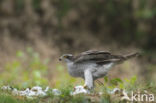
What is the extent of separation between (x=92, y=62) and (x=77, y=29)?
8198 millimetres

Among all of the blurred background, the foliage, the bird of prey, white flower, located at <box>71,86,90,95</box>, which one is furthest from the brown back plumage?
the blurred background

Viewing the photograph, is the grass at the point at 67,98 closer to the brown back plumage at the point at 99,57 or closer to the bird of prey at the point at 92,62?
the bird of prey at the point at 92,62

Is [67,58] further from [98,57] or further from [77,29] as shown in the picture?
[77,29]

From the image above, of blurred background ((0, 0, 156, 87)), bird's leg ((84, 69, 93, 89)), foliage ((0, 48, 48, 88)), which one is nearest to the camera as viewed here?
bird's leg ((84, 69, 93, 89))

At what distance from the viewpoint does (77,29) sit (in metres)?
15.1

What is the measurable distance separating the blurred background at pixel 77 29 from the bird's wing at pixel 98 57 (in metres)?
6.78

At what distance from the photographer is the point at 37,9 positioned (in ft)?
47.8

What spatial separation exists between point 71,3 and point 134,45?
10.5 feet

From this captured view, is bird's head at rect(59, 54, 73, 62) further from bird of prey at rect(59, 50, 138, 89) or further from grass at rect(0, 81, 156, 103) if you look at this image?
grass at rect(0, 81, 156, 103)

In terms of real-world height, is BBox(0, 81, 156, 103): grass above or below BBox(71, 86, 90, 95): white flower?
below

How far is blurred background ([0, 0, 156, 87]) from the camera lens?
14281 mm

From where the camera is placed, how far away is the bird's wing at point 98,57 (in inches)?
271

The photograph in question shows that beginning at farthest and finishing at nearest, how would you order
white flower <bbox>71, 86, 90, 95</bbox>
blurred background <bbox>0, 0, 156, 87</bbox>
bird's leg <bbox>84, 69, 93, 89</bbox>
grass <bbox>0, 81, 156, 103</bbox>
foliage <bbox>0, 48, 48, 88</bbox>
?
1. blurred background <bbox>0, 0, 156, 87</bbox>
2. foliage <bbox>0, 48, 48, 88</bbox>
3. bird's leg <bbox>84, 69, 93, 89</bbox>
4. white flower <bbox>71, 86, 90, 95</bbox>
5. grass <bbox>0, 81, 156, 103</bbox>

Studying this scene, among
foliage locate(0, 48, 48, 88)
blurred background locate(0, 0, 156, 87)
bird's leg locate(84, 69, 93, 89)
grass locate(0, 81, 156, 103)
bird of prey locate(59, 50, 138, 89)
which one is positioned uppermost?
blurred background locate(0, 0, 156, 87)
